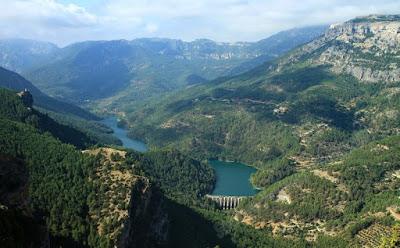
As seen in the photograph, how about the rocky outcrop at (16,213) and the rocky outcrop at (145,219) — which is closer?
the rocky outcrop at (16,213)

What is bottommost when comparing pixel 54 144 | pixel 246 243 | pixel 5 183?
pixel 246 243

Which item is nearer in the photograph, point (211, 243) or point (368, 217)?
point (211, 243)

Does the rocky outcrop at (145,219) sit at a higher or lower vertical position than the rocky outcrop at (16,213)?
lower

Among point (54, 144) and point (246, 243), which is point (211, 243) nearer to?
point (246, 243)

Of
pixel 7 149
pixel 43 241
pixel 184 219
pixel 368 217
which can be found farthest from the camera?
pixel 368 217

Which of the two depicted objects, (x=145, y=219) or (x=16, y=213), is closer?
(x=16, y=213)

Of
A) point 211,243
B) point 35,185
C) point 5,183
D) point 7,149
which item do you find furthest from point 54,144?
point 5,183

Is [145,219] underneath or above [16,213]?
underneath

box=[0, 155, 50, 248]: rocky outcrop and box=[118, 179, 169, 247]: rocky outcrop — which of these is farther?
box=[118, 179, 169, 247]: rocky outcrop

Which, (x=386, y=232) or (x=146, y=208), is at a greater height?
(x=146, y=208)

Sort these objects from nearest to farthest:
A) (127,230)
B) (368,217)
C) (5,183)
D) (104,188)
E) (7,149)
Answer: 1. (5,183)
2. (127,230)
3. (104,188)
4. (7,149)
5. (368,217)

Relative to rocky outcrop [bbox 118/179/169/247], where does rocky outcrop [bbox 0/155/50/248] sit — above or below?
above
